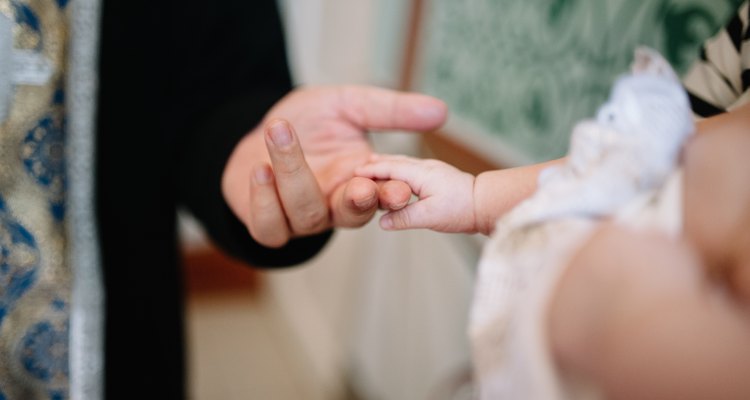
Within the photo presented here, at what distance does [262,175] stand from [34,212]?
0.60 feet

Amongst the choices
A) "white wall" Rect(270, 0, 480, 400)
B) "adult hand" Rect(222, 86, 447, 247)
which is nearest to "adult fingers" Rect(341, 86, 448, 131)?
"adult hand" Rect(222, 86, 447, 247)

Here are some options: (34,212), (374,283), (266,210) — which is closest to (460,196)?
(266,210)

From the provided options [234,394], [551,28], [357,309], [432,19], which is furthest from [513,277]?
[234,394]

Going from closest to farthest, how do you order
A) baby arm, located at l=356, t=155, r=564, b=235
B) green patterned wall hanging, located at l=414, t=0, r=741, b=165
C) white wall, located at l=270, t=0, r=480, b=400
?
baby arm, located at l=356, t=155, r=564, b=235 < green patterned wall hanging, located at l=414, t=0, r=741, b=165 < white wall, located at l=270, t=0, r=480, b=400

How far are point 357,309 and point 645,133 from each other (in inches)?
36.0

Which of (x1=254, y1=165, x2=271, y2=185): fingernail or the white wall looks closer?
(x1=254, y1=165, x2=271, y2=185): fingernail

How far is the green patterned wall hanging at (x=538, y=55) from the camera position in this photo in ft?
1.38

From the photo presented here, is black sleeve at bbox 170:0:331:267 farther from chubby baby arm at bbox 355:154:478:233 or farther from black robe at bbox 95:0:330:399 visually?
chubby baby arm at bbox 355:154:478:233

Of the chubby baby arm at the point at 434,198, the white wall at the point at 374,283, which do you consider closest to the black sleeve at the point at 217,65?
the chubby baby arm at the point at 434,198

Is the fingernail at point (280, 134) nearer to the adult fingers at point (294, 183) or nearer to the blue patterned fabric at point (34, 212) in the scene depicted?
the adult fingers at point (294, 183)

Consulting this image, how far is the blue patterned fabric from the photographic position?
34 centimetres

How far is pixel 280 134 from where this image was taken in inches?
10.6

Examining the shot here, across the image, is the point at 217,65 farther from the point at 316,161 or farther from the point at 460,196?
the point at 460,196

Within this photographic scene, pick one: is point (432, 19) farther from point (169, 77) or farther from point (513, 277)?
point (513, 277)
